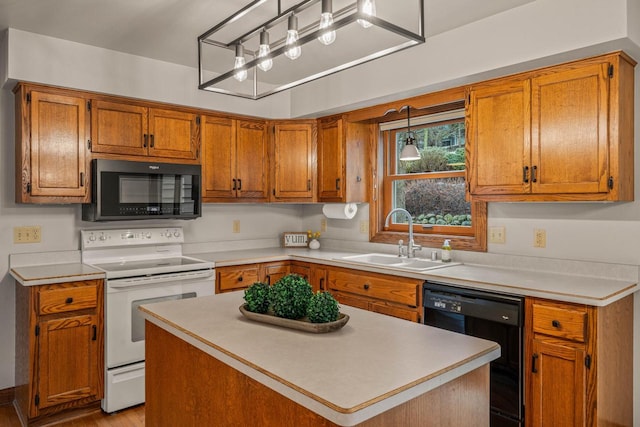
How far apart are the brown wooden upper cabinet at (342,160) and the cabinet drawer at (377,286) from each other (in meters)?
0.74

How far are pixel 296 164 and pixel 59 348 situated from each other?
2.25 meters

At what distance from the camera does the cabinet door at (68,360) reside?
266 centimetres

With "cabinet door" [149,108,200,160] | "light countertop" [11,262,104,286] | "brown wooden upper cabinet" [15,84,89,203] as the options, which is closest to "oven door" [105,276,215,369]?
"light countertop" [11,262,104,286]

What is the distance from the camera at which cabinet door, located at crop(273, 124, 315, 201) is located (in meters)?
3.98

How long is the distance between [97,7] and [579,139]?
271cm

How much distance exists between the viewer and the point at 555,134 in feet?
8.04

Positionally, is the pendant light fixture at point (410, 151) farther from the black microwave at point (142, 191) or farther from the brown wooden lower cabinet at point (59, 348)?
the brown wooden lower cabinet at point (59, 348)

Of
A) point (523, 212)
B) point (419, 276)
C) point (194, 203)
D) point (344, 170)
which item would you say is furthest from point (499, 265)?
point (194, 203)

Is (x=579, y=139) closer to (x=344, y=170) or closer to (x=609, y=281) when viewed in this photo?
(x=609, y=281)

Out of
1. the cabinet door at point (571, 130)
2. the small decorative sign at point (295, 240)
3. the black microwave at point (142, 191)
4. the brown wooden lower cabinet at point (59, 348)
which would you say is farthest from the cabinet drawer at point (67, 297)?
the cabinet door at point (571, 130)

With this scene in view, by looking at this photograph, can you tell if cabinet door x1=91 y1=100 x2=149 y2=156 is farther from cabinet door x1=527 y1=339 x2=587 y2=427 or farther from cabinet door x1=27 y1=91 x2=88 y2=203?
cabinet door x1=527 y1=339 x2=587 y2=427

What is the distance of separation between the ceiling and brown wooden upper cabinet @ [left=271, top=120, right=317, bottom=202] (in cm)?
123

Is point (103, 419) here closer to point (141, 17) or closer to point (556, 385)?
point (141, 17)

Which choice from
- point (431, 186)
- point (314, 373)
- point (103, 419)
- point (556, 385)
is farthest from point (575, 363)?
point (103, 419)
